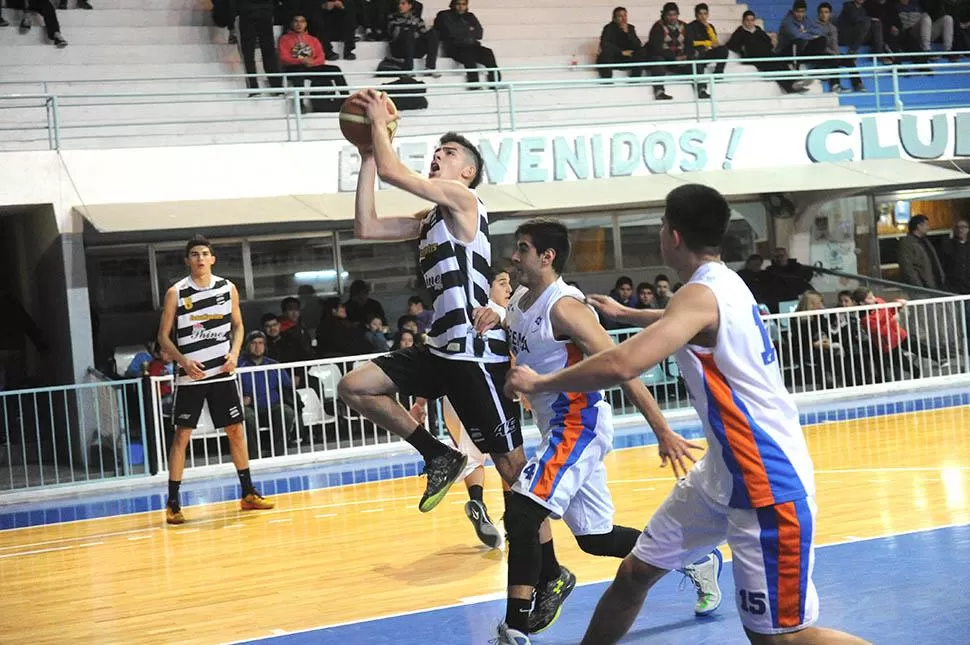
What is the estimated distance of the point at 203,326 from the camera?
9.91 m

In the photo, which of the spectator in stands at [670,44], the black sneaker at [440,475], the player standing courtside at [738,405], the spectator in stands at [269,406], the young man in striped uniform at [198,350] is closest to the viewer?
the player standing courtside at [738,405]

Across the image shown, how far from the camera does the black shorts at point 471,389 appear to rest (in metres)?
6.17

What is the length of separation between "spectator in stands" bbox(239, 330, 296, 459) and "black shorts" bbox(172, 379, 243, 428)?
3.01 meters

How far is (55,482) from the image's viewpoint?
41.3 feet

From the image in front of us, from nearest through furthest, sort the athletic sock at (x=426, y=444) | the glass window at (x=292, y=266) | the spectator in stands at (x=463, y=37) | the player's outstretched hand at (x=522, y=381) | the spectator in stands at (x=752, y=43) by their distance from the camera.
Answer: the player's outstretched hand at (x=522, y=381), the athletic sock at (x=426, y=444), the glass window at (x=292, y=266), the spectator in stands at (x=463, y=37), the spectator in stands at (x=752, y=43)

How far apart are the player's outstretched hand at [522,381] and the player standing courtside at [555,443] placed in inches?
43.4

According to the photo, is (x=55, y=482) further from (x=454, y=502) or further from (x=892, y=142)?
(x=892, y=142)

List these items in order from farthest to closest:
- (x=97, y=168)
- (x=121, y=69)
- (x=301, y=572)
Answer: (x=121, y=69) < (x=97, y=168) < (x=301, y=572)

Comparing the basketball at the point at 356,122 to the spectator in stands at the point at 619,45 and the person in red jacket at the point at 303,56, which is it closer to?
the person in red jacket at the point at 303,56

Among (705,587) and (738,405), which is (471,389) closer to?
(705,587)

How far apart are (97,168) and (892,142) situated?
35.6 feet

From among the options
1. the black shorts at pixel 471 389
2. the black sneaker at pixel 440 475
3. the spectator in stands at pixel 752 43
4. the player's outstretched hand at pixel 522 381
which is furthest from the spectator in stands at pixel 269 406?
the spectator in stands at pixel 752 43

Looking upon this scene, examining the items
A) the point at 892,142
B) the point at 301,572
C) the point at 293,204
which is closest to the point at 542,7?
the point at 892,142

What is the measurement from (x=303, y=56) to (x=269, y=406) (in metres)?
6.03
